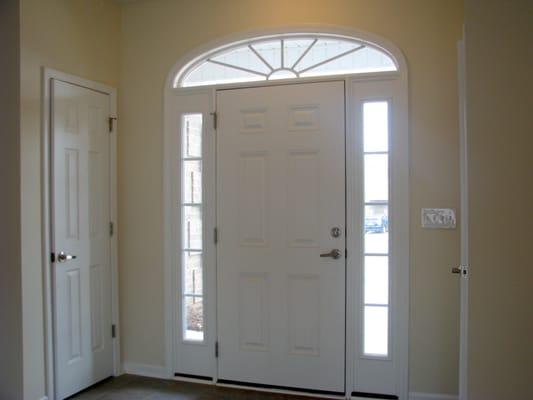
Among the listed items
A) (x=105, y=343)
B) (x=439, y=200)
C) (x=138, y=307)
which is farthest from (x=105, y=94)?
(x=439, y=200)

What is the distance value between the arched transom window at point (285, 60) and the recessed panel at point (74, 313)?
152 cm

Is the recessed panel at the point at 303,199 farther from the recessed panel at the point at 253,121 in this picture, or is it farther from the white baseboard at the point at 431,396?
the white baseboard at the point at 431,396

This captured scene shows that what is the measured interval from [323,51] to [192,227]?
1.52 m

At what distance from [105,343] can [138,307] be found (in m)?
0.33

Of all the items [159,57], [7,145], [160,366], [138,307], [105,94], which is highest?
[159,57]

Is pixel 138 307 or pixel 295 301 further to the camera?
pixel 138 307

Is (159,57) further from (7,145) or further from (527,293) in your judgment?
(527,293)

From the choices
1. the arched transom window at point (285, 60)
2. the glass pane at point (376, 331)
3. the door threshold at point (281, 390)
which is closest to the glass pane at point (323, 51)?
the arched transom window at point (285, 60)

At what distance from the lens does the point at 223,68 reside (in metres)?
3.16

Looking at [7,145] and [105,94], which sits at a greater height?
[105,94]

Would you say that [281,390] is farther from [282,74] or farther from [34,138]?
[34,138]

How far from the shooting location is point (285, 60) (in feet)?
9.88

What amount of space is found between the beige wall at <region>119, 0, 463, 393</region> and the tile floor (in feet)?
0.63

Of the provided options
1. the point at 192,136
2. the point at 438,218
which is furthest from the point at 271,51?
the point at 438,218
